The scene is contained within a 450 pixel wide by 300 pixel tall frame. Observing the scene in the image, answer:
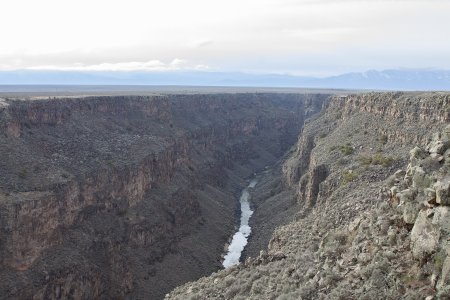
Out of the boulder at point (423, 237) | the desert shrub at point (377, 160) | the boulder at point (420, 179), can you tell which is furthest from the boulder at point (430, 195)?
the desert shrub at point (377, 160)

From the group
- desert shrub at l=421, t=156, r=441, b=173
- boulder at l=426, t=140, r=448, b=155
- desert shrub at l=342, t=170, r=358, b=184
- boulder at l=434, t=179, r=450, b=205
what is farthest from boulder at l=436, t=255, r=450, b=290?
desert shrub at l=342, t=170, r=358, b=184

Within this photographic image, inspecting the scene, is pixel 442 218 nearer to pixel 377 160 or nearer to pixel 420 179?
pixel 420 179

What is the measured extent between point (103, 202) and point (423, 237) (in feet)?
153

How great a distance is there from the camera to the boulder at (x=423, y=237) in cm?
1976

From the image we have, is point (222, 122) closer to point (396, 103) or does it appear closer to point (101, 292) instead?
point (396, 103)

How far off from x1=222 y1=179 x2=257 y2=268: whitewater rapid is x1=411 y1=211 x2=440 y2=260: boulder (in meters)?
39.4

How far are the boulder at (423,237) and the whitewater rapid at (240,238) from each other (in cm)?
3935

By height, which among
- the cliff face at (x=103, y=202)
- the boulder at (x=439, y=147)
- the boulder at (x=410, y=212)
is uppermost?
the boulder at (x=439, y=147)

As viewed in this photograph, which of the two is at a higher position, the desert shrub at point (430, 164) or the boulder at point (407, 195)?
the desert shrub at point (430, 164)

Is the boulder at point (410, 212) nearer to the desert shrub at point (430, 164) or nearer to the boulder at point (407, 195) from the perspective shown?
the boulder at point (407, 195)

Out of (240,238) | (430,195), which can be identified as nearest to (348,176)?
(240,238)

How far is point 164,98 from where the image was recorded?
343 ft

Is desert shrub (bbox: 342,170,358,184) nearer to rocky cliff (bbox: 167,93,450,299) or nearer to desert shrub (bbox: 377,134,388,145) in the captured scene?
rocky cliff (bbox: 167,93,450,299)

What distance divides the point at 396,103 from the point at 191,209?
33379mm
